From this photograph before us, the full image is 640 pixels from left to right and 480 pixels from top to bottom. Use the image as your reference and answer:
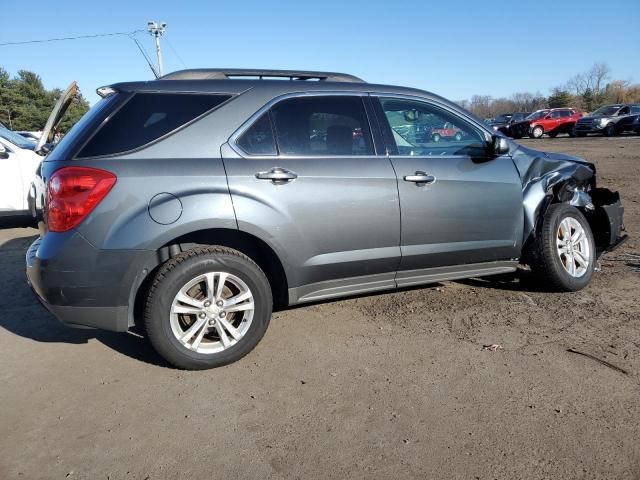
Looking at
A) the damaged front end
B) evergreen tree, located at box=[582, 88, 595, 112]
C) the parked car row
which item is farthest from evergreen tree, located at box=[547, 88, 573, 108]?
the damaged front end

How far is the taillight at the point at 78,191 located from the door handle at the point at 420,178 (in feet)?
6.54

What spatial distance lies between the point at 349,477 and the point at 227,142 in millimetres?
2092

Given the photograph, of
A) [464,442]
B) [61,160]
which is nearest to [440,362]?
[464,442]

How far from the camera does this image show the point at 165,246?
3254mm

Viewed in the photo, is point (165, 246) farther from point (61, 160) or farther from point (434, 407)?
point (434, 407)

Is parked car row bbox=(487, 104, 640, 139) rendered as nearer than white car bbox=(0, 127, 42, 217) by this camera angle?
No

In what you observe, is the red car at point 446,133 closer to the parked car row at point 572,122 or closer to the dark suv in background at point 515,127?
the parked car row at point 572,122

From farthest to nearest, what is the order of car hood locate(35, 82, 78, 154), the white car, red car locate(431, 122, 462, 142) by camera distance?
1. the white car
2. car hood locate(35, 82, 78, 154)
3. red car locate(431, 122, 462, 142)

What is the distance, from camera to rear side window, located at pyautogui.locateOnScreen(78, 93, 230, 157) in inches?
124

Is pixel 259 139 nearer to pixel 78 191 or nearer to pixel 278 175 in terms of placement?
pixel 278 175

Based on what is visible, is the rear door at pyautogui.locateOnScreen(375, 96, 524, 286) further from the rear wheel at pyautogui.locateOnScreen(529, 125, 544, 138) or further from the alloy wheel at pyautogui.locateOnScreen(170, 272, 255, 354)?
the rear wheel at pyautogui.locateOnScreen(529, 125, 544, 138)

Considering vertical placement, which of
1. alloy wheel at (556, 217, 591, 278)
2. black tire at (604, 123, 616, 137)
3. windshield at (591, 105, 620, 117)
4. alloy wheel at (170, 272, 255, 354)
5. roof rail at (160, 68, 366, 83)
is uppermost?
Result: roof rail at (160, 68, 366, 83)

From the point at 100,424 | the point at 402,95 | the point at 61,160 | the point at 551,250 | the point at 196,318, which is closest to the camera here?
the point at 100,424

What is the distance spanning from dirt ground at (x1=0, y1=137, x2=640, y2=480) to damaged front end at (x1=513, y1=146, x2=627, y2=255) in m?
0.77
